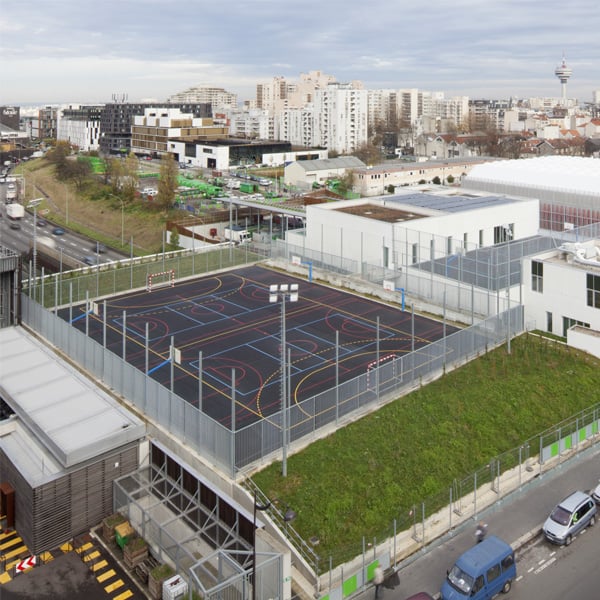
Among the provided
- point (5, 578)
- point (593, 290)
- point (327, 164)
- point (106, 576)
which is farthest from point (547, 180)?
point (5, 578)

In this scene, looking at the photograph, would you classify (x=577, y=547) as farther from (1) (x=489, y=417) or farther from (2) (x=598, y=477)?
(1) (x=489, y=417)

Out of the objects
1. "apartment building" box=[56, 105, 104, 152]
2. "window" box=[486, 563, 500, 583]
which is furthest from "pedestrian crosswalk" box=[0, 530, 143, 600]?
"apartment building" box=[56, 105, 104, 152]

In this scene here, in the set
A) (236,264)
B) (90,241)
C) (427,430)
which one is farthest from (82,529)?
(90,241)

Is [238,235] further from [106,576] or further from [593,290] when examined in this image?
[106,576]

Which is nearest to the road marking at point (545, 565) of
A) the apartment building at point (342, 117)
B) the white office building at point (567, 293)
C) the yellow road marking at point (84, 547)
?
the yellow road marking at point (84, 547)

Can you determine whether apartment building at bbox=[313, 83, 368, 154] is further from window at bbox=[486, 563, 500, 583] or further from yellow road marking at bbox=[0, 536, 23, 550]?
window at bbox=[486, 563, 500, 583]
